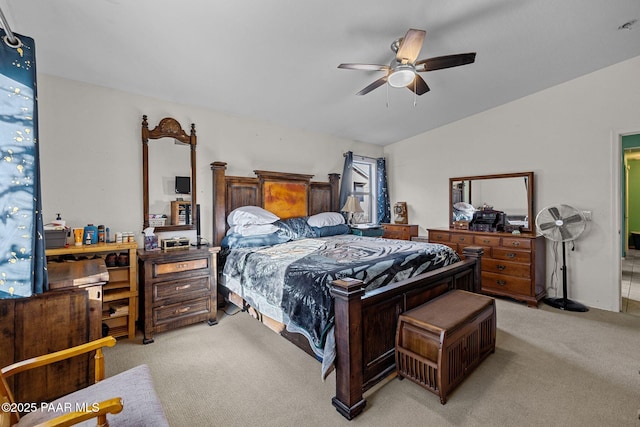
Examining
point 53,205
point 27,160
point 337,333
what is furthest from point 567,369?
point 53,205

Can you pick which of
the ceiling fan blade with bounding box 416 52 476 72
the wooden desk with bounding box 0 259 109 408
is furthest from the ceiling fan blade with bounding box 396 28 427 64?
the wooden desk with bounding box 0 259 109 408

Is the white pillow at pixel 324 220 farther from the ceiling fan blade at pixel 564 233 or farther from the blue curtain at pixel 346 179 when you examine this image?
the ceiling fan blade at pixel 564 233

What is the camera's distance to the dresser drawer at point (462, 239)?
4.28m

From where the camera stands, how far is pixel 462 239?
4.38m

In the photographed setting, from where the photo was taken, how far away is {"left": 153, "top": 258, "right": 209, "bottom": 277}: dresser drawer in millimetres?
2779

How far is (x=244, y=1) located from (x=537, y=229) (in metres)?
4.41

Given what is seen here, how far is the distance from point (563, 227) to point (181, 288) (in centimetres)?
467

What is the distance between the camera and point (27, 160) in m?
1.57

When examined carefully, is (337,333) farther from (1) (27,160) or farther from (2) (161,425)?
(1) (27,160)

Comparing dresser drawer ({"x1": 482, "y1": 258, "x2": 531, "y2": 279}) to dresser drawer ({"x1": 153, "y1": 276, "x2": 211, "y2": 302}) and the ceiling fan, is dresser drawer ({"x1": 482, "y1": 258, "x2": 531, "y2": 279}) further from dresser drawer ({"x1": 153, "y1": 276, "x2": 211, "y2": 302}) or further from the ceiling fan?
dresser drawer ({"x1": 153, "y1": 276, "x2": 211, "y2": 302})

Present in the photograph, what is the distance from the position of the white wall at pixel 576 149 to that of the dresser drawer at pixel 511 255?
0.61 metres

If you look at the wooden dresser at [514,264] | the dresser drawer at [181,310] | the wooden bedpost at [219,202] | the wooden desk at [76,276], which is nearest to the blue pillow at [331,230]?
the wooden bedpost at [219,202]

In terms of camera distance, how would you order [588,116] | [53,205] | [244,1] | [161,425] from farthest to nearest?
[588,116] → [53,205] → [244,1] → [161,425]

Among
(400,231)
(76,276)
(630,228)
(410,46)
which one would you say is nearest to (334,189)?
(400,231)
